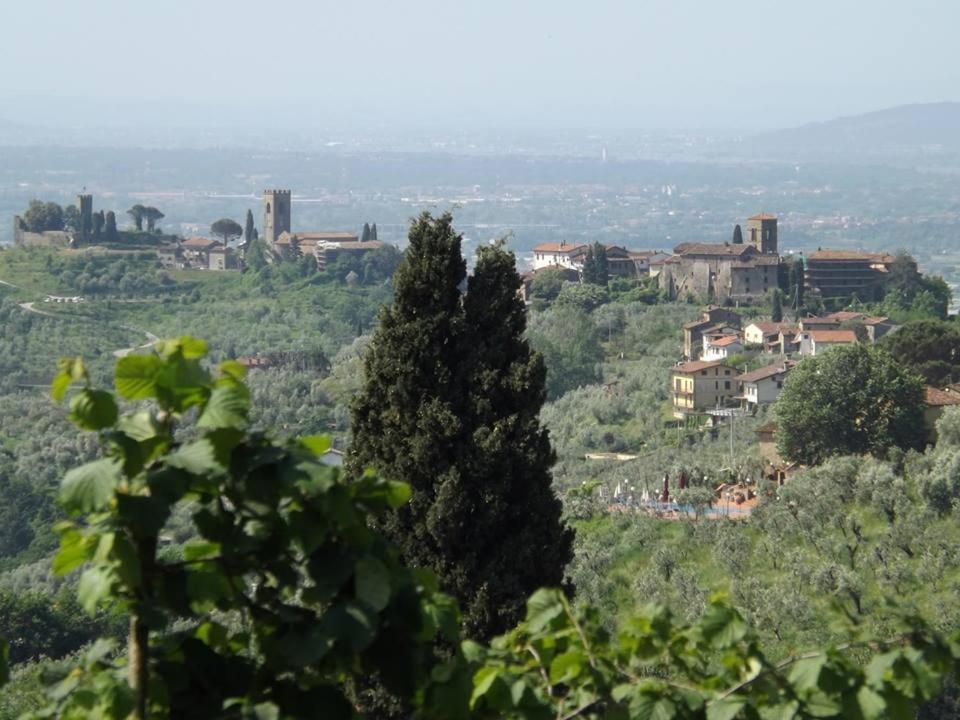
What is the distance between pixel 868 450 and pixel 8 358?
4598 cm

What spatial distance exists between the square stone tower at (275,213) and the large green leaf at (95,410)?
317ft

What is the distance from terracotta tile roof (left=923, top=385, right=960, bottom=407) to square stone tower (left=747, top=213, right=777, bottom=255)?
138 ft

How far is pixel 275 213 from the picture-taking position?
101m

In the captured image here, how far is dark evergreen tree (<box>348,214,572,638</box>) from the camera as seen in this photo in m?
10.8

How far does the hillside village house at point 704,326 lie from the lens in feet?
189

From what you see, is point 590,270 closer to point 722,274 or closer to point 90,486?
point 722,274

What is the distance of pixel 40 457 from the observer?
163 feet

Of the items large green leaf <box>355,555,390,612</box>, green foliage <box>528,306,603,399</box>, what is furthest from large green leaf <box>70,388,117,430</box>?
green foliage <box>528,306,603,399</box>

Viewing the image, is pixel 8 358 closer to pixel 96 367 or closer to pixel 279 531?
pixel 96 367

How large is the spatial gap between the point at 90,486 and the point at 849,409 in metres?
27.8

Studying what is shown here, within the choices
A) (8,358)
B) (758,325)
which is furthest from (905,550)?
(8,358)

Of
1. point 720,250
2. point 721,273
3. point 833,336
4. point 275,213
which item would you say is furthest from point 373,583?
point 275,213

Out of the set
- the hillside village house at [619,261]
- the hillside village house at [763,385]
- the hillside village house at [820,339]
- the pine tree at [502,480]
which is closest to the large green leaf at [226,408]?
the pine tree at [502,480]

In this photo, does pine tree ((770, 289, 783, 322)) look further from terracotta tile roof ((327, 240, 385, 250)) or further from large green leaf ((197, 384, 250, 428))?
large green leaf ((197, 384, 250, 428))
